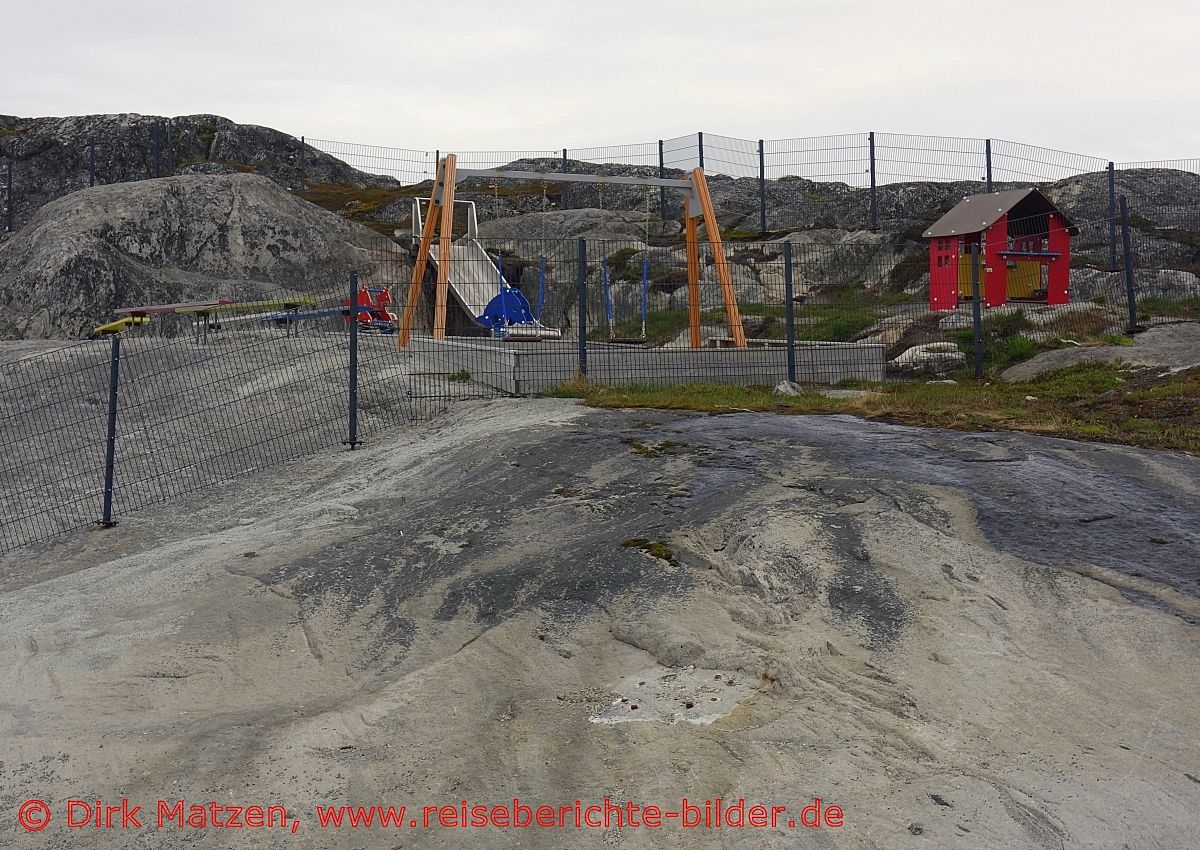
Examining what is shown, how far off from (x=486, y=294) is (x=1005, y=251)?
9.76 metres

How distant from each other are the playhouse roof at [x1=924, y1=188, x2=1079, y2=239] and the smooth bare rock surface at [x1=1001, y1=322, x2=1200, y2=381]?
486 cm

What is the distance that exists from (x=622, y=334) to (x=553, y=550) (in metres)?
11.8

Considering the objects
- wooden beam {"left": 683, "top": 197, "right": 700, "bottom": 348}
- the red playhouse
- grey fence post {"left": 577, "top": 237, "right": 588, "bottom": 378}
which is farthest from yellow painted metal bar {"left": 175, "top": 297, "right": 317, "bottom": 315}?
the red playhouse

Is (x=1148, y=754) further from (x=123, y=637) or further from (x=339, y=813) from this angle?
(x=123, y=637)

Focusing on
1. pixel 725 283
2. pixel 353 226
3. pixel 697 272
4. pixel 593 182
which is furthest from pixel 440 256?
pixel 353 226

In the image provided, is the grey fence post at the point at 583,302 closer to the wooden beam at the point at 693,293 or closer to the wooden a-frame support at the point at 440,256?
the wooden a-frame support at the point at 440,256

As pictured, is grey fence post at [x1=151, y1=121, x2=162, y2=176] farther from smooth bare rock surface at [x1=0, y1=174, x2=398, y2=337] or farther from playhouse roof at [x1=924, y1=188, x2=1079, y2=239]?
playhouse roof at [x1=924, y1=188, x2=1079, y2=239]

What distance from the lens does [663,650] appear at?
4938 millimetres

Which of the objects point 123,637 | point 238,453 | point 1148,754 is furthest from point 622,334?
point 1148,754

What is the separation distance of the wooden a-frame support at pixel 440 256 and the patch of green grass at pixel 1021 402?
78.7 inches

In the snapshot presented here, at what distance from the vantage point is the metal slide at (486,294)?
15.8 m

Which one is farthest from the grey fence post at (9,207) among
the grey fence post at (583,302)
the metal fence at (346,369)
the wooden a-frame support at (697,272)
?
the grey fence post at (583,302)

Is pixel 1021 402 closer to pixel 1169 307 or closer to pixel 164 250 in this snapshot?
pixel 1169 307

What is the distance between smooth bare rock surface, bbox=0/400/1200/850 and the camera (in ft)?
12.5
